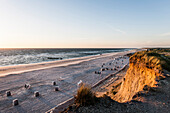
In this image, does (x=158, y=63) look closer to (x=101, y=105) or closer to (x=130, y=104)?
(x=130, y=104)

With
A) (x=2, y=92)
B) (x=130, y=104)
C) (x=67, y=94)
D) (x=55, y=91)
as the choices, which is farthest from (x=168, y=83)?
(x=2, y=92)

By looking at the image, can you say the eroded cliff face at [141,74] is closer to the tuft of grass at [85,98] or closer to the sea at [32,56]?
the tuft of grass at [85,98]

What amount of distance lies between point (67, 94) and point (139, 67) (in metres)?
8.08

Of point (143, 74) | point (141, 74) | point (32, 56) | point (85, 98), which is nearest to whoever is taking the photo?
point (85, 98)

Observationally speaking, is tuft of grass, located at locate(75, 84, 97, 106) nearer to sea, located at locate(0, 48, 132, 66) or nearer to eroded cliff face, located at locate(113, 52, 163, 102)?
eroded cliff face, located at locate(113, 52, 163, 102)

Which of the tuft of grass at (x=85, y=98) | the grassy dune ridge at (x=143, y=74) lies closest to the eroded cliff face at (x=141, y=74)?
the grassy dune ridge at (x=143, y=74)

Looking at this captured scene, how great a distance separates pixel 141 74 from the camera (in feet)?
26.9

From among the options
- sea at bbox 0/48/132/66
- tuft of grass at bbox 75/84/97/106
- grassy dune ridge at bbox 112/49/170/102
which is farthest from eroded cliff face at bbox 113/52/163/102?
sea at bbox 0/48/132/66

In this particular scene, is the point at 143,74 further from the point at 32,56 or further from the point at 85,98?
the point at 32,56

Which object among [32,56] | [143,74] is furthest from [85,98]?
[32,56]

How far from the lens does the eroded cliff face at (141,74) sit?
276 inches

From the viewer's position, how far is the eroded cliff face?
23.0 ft

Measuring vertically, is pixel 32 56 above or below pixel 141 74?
below

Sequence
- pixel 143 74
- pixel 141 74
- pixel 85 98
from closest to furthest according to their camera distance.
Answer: pixel 85 98
pixel 143 74
pixel 141 74
